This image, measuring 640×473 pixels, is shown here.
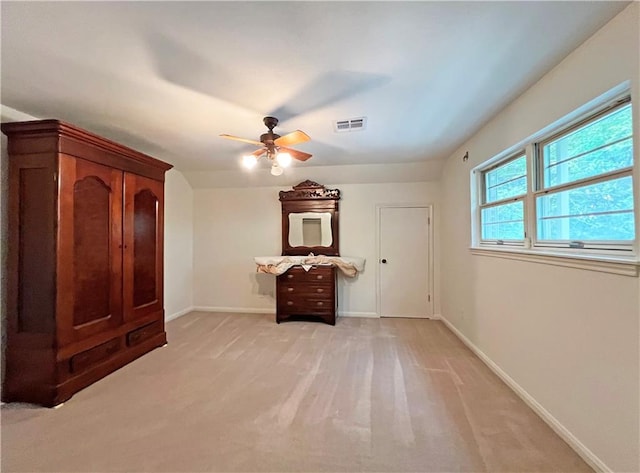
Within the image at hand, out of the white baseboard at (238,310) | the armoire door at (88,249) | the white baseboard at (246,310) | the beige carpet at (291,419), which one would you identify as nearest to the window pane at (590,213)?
the beige carpet at (291,419)

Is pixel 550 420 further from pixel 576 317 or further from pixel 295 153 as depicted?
pixel 295 153

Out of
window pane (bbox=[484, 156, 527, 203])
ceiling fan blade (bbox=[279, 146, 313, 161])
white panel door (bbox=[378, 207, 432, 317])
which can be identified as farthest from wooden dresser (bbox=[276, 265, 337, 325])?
window pane (bbox=[484, 156, 527, 203])

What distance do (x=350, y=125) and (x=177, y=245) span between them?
139 inches

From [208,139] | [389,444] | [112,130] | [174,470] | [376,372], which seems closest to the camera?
[174,470]

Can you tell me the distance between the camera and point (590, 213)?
1738 mm

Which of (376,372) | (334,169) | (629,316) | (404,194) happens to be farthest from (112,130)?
(629,316)

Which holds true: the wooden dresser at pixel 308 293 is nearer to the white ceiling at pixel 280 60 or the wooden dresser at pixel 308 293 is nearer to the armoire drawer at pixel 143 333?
the armoire drawer at pixel 143 333

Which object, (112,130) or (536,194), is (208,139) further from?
(536,194)

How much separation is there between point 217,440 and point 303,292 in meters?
2.59

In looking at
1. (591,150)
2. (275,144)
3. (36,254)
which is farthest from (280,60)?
(36,254)

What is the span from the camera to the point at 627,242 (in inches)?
58.0

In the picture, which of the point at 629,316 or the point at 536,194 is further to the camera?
the point at 536,194

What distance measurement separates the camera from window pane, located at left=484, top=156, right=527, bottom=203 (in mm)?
2453

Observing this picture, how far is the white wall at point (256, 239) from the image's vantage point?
4.71 metres
